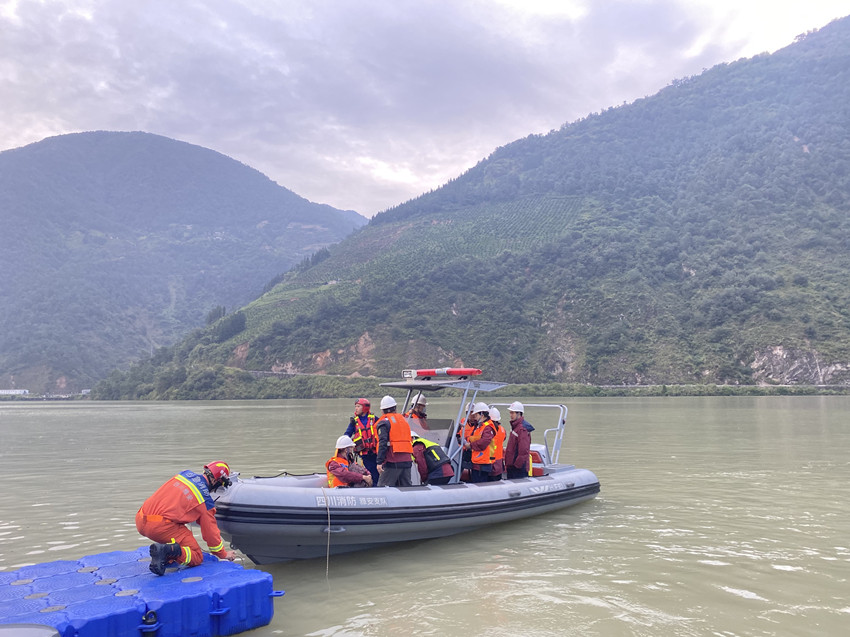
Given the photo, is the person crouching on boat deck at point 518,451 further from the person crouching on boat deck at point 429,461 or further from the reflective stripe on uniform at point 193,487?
the reflective stripe on uniform at point 193,487

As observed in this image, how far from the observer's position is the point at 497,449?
9.52 meters

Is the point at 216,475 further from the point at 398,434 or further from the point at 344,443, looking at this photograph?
the point at 398,434

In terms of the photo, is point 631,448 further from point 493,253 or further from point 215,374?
point 493,253

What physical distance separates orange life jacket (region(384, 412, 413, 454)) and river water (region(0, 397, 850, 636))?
1.19m

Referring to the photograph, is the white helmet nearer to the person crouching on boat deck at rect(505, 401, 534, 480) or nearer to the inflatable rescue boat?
the inflatable rescue boat

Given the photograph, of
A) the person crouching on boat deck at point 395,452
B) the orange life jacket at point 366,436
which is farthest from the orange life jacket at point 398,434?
the orange life jacket at point 366,436

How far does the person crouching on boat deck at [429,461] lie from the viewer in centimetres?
871

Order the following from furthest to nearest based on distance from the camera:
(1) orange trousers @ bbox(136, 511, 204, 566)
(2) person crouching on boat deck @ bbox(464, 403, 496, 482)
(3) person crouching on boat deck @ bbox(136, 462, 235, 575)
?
(2) person crouching on boat deck @ bbox(464, 403, 496, 482) → (1) orange trousers @ bbox(136, 511, 204, 566) → (3) person crouching on boat deck @ bbox(136, 462, 235, 575)

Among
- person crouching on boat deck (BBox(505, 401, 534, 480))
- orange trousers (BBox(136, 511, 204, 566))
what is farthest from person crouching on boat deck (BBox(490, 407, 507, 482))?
orange trousers (BBox(136, 511, 204, 566))

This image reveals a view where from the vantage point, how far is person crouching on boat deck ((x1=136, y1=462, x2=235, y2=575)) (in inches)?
223

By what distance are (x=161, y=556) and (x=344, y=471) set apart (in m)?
2.65

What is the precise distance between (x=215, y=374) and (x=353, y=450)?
62.9 m

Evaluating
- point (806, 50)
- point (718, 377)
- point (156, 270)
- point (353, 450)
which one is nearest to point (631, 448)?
point (353, 450)

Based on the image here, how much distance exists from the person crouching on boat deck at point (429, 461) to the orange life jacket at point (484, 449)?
72cm
